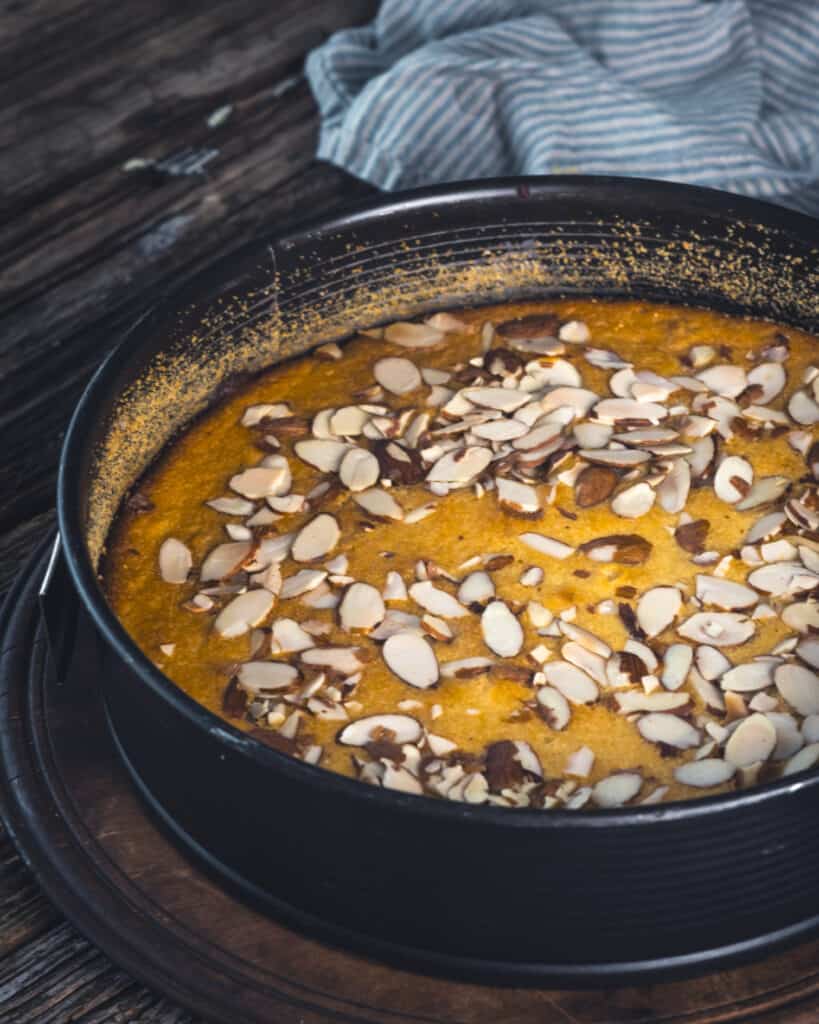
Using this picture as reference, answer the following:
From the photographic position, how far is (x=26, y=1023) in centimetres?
98

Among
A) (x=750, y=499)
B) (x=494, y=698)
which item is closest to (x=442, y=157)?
(x=750, y=499)

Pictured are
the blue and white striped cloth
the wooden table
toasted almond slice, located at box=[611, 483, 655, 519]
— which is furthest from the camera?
the blue and white striped cloth

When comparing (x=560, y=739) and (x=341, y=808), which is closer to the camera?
(x=341, y=808)

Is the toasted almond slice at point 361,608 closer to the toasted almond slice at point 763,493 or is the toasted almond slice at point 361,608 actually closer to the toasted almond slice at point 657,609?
the toasted almond slice at point 657,609

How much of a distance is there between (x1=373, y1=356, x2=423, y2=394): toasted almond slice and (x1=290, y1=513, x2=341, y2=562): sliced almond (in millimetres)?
197

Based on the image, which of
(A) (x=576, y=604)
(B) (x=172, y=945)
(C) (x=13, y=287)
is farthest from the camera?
(C) (x=13, y=287)

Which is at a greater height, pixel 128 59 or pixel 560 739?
pixel 128 59

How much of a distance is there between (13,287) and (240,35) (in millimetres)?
615

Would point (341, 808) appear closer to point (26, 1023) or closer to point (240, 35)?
point (26, 1023)

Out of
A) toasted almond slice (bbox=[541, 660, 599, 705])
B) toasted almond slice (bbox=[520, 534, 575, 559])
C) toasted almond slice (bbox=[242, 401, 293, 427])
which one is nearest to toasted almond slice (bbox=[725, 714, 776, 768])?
toasted almond slice (bbox=[541, 660, 599, 705])

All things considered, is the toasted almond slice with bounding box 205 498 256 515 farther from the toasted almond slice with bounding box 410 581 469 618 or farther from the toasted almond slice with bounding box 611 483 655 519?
the toasted almond slice with bounding box 611 483 655 519

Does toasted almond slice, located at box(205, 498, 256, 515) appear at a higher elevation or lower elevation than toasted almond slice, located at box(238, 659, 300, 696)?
higher

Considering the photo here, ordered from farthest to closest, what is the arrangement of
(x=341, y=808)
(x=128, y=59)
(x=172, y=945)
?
1. (x=128, y=59)
2. (x=172, y=945)
3. (x=341, y=808)

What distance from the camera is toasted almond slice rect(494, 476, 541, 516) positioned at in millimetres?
1165
